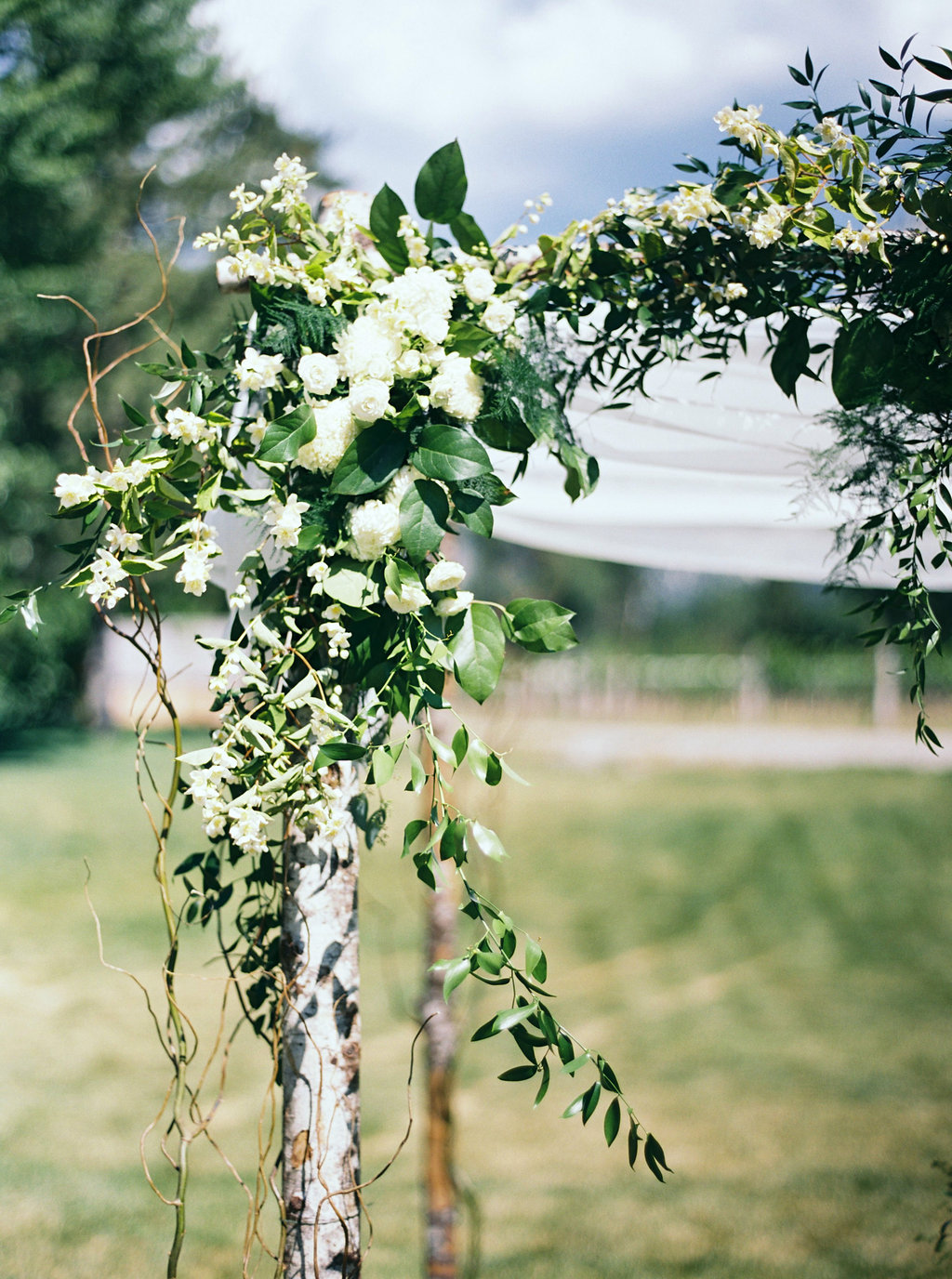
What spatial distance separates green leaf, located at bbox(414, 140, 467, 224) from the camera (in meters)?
1.10

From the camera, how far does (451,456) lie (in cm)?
107

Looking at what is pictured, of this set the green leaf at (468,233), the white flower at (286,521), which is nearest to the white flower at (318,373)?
the white flower at (286,521)

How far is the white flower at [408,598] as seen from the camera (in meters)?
1.07

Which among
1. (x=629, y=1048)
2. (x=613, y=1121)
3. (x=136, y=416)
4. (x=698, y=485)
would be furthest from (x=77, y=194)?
(x=613, y=1121)

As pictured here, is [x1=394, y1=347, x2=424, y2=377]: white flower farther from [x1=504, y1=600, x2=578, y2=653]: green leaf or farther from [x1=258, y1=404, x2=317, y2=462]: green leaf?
[x1=504, y1=600, x2=578, y2=653]: green leaf

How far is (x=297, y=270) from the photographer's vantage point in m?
1.16

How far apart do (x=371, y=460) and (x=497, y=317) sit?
0.80ft

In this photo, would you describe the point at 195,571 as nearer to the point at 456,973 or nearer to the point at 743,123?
the point at 456,973

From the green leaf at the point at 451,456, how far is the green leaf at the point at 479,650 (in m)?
0.16

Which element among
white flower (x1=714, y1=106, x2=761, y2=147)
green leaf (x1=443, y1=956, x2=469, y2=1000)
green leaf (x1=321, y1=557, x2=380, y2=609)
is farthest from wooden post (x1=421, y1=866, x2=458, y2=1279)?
white flower (x1=714, y1=106, x2=761, y2=147)

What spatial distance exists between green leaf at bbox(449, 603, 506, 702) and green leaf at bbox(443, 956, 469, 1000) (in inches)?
11.7

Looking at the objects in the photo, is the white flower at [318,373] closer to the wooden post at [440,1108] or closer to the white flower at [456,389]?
the white flower at [456,389]

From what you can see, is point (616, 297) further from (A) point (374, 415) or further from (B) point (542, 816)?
(B) point (542, 816)

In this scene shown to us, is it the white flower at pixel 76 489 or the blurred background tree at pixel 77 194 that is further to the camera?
the blurred background tree at pixel 77 194
